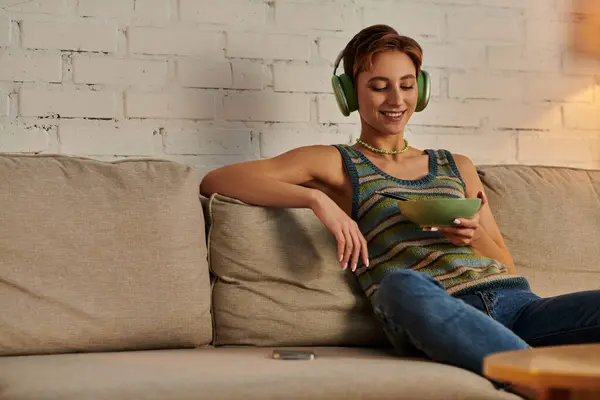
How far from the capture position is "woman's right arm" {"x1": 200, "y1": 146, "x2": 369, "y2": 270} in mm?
1944

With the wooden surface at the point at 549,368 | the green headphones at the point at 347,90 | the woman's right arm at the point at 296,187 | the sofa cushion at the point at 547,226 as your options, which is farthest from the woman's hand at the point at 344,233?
the wooden surface at the point at 549,368

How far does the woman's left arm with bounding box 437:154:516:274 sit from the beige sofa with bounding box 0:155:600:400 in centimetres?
28

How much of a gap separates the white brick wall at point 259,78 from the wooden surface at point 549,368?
1396 mm

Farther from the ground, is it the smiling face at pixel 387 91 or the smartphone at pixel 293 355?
the smiling face at pixel 387 91

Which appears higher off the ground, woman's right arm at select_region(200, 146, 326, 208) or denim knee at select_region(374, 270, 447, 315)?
woman's right arm at select_region(200, 146, 326, 208)

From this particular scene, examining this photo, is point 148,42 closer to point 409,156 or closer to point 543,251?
point 409,156

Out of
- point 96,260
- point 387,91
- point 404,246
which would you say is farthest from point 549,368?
point 387,91

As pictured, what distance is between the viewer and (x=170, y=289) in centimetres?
189

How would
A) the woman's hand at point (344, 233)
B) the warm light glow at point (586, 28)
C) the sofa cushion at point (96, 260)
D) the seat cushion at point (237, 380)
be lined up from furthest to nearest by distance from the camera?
the warm light glow at point (586, 28), the woman's hand at point (344, 233), the sofa cushion at point (96, 260), the seat cushion at point (237, 380)

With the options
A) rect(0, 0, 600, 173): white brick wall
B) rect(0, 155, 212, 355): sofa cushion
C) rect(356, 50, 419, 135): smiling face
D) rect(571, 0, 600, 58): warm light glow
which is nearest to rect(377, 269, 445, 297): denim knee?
rect(0, 155, 212, 355): sofa cushion

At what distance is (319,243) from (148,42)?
770 mm

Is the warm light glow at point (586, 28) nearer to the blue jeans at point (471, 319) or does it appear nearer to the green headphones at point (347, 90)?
the green headphones at point (347, 90)

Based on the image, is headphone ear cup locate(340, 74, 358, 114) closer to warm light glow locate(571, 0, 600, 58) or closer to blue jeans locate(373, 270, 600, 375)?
blue jeans locate(373, 270, 600, 375)

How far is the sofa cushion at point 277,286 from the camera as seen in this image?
77.8 inches
